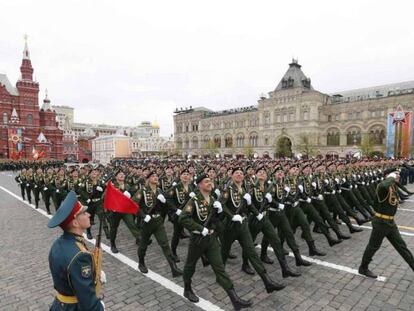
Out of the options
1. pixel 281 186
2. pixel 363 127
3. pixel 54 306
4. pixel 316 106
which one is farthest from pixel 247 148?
pixel 54 306

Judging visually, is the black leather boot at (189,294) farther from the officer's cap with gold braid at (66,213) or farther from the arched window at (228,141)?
the arched window at (228,141)

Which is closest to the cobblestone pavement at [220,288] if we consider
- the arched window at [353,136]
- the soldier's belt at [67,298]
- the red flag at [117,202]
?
the red flag at [117,202]

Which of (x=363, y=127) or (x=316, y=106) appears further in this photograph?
(x=316, y=106)

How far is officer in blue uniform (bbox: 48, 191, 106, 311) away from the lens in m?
2.19

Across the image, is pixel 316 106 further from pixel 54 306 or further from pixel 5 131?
pixel 5 131

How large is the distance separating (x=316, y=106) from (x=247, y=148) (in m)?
16.6

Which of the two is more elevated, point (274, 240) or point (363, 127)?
point (363, 127)

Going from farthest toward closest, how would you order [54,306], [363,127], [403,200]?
[363,127] < [403,200] < [54,306]

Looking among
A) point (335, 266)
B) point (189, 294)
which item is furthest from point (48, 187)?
point (335, 266)

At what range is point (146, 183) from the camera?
616 cm

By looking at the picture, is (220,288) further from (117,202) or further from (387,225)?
(387,225)

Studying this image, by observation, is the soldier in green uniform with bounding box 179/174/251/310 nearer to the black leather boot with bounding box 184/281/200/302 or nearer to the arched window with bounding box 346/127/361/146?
the black leather boot with bounding box 184/281/200/302

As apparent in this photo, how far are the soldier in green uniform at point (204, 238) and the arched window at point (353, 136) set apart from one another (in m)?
48.2

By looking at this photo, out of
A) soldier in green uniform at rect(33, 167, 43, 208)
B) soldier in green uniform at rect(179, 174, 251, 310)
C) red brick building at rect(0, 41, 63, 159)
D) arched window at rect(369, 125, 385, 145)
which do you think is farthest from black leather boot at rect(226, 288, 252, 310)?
red brick building at rect(0, 41, 63, 159)
